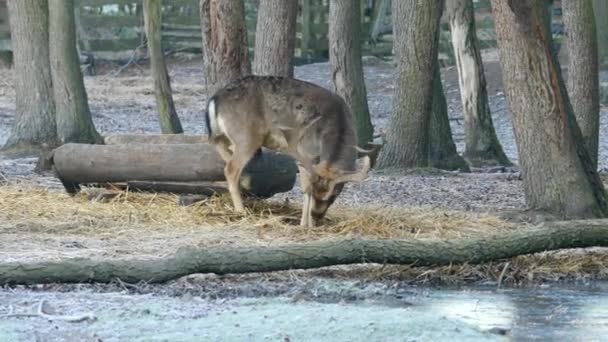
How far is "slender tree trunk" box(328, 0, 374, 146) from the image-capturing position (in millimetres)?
18173

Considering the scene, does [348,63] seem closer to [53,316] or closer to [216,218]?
[216,218]

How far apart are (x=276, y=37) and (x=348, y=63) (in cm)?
370

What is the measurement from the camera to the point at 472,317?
8.70 m

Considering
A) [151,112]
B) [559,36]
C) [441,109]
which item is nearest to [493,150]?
[441,109]

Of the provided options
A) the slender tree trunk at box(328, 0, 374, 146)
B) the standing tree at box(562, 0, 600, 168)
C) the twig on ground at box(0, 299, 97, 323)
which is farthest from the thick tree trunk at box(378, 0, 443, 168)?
the twig on ground at box(0, 299, 97, 323)

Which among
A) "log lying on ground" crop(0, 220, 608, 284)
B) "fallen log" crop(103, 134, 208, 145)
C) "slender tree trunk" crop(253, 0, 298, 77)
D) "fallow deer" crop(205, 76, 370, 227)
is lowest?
"log lying on ground" crop(0, 220, 608, 284)

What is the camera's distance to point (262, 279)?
9.78 m

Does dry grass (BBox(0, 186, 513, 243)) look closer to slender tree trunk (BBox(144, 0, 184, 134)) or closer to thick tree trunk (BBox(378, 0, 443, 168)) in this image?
thick tree trunk (BBox(378, 0, 443, 168))

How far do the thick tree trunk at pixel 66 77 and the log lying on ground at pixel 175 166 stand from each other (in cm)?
524

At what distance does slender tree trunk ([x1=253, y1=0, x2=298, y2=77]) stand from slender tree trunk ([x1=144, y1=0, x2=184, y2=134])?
3968mm

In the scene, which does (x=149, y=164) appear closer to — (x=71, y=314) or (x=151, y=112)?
(x=71, y=314)

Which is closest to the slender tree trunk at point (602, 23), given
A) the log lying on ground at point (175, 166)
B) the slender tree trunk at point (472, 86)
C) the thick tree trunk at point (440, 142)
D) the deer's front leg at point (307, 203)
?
the slender tree trunk at point (472, 86)

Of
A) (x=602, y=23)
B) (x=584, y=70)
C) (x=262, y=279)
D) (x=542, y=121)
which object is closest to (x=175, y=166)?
(x=262, y=279)

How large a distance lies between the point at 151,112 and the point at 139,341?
19724 mm
